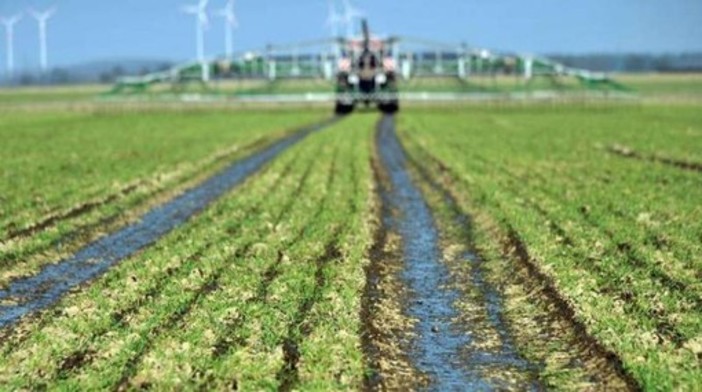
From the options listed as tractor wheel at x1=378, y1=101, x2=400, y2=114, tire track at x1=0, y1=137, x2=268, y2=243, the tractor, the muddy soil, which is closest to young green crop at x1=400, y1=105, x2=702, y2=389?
the muddy soil

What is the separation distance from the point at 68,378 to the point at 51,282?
577cm

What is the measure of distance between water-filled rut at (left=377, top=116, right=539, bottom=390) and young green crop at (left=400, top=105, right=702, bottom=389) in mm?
Result: 1019

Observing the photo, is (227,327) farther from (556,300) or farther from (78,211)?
(78,211)

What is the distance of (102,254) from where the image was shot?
1789cm

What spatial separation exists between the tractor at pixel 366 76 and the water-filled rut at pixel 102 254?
57763mm

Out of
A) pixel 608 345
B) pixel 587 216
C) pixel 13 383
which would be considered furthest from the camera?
pixel 587 216

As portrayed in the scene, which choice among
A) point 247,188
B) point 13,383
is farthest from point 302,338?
point 247,188

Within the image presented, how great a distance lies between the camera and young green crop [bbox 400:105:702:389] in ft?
36.9

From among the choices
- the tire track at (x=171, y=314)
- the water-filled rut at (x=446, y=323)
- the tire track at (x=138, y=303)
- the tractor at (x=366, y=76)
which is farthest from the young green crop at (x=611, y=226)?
the tractor at (x=366, y=76)

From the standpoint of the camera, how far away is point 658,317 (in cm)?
1204

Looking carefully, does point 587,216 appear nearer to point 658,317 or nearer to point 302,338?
point 658,317

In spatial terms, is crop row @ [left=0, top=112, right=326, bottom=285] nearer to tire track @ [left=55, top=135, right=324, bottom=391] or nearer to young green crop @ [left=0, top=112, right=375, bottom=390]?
young green crop @ [left=0, top=112, right=375, bottom=390]

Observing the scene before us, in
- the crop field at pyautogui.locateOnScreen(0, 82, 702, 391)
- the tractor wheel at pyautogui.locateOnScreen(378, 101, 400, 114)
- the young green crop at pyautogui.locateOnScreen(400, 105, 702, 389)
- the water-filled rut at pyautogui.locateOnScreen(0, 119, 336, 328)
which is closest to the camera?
the crop field at pyautogui.locateOnScreen(0, 82, 702, 391)

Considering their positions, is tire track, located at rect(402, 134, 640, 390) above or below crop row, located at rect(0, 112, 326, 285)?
above
